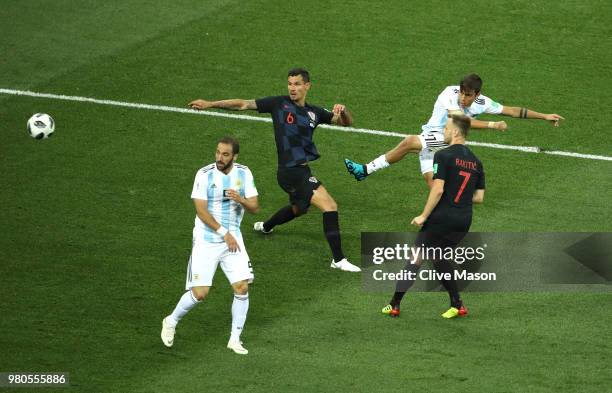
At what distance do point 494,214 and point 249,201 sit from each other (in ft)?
16.4

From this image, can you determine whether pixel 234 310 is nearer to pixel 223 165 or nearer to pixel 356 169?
pixel 223 165

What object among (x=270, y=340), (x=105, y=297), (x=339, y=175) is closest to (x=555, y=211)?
(x=339, y=175)

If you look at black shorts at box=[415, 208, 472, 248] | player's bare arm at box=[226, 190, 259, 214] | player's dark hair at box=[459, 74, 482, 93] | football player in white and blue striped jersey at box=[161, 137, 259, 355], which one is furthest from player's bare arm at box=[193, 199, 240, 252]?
player's dark hair at box=[459, 74, 482, 93]

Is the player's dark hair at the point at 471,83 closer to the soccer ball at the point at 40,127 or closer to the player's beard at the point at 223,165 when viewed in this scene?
the player's beard at the point at 223,165

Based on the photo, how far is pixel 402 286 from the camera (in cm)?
1441

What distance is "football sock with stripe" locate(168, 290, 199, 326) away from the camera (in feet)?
44.3

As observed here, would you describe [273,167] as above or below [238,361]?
above

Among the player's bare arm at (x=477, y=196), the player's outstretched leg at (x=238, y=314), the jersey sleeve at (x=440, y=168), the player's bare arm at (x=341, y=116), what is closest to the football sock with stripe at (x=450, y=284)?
the player's bare arm at (x=477, y=196)

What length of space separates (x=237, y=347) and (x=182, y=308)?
0.75 metres

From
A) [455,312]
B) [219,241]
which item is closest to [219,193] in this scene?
[219,241]

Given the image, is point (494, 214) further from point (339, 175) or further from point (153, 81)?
point (153, 81)

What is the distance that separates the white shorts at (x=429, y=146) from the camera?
16.8m

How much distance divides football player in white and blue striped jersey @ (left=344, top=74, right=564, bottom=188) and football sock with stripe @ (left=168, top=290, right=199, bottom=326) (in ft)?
14.9

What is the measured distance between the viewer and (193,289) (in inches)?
532
